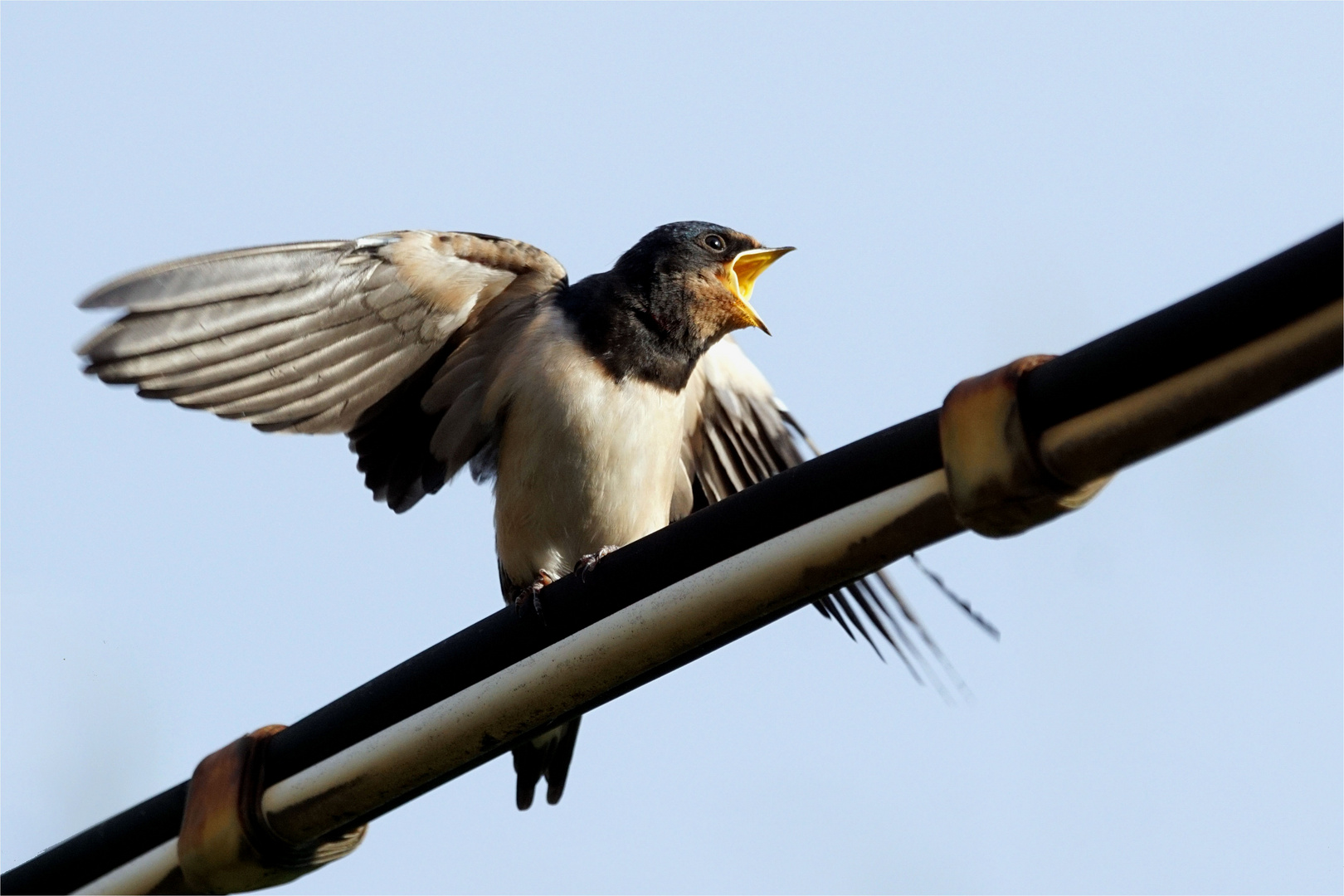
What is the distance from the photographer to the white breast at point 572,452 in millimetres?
6008

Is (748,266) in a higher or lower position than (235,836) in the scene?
higher

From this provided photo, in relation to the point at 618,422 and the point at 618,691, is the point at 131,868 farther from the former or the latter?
the point at 618,422

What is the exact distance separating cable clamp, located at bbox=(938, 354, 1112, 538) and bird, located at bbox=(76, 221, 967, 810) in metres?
3.58

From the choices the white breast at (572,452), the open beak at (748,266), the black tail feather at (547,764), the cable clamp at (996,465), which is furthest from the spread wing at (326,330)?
the cable clamp at (996,465)

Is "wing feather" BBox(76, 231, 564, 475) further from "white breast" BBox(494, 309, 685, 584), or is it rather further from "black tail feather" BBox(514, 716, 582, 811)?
"black tail feather" BBox(514, 716, 582, 811)

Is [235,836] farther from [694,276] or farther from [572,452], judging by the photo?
[694,276]

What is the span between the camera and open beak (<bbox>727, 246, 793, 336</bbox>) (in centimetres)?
653

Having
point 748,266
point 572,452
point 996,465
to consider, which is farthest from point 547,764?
point 996,465

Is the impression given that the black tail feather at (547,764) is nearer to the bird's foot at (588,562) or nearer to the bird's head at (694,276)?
the bird's foot at (588,562)

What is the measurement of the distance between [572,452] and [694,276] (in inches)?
33.3

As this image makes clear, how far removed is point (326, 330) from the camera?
5992 millimetres

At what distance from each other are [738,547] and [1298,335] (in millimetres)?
1003

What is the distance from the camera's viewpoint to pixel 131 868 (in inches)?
127

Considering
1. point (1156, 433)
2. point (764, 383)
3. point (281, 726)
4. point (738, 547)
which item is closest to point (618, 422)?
point (764, 383)
